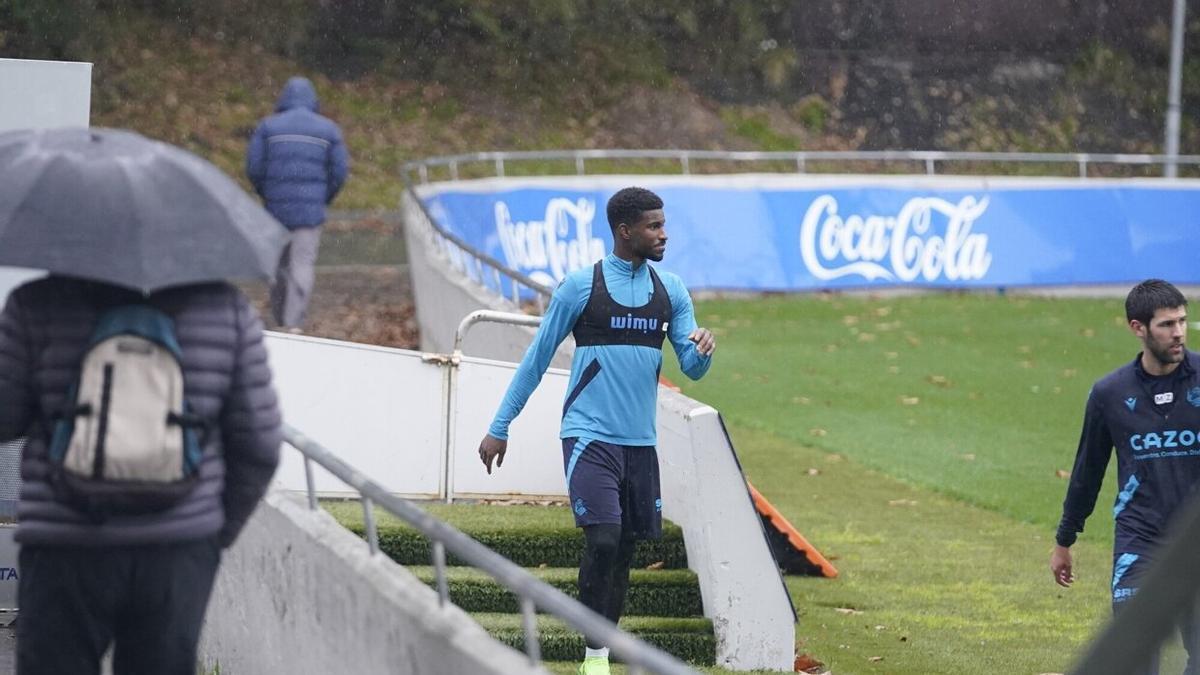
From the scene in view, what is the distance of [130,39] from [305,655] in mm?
37605

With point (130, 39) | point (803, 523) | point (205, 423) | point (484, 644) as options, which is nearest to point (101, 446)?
point (205, 423)

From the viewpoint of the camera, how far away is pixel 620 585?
7.75 metres

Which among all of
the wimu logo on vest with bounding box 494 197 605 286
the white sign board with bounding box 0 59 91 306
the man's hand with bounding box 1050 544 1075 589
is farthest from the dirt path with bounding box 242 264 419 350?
the man's hand with bounding box 1050 544 1075 589

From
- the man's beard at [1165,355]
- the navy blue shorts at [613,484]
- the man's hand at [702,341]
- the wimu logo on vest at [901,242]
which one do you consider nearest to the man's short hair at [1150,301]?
the man's beard at [1165,355]

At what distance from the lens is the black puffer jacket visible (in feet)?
13.9

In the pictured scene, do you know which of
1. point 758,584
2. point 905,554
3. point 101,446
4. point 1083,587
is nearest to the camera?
point 101,446

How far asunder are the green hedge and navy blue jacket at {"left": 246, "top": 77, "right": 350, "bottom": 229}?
5.92m

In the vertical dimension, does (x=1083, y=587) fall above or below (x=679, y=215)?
below

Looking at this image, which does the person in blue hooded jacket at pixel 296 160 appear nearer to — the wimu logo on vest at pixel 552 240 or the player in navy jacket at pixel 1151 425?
the player in navy jacket at pixel 1151 425

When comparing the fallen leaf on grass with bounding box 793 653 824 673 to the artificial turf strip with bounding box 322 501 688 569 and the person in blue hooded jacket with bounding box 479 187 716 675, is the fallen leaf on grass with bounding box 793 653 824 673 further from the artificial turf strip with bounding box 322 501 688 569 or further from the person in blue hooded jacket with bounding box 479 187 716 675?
the person in blue hooded jacket with bounding box 479 187 716 675

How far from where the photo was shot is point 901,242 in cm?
2695

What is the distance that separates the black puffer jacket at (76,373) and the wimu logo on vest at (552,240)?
1979 centimetres

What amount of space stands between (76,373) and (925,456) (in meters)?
12.5

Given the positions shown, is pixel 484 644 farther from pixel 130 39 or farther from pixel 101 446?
pixel 130 39
